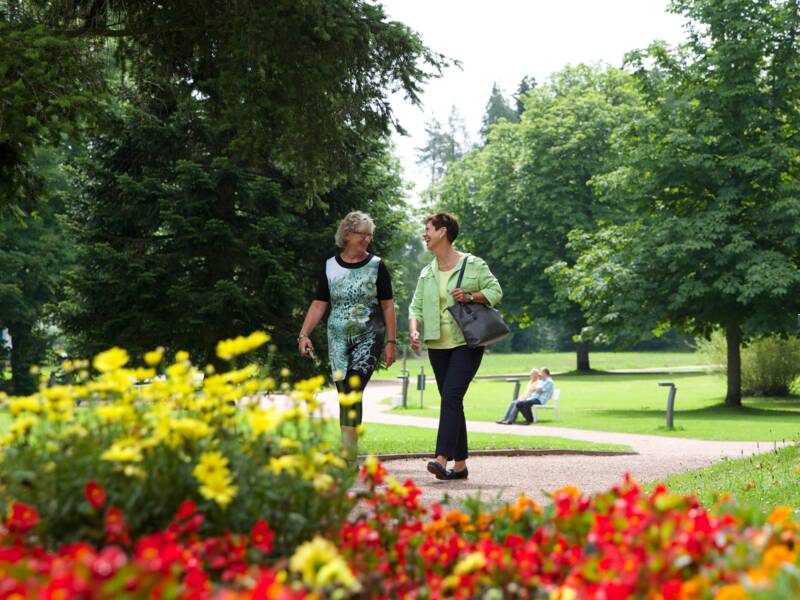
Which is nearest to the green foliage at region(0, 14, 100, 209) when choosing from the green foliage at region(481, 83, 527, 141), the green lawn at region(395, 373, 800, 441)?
the green lawn at region(395, 373, 800, 441)

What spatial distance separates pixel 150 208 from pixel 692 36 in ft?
51.8

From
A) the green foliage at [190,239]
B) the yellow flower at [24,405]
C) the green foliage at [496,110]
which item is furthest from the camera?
the green foliage at [496,110]

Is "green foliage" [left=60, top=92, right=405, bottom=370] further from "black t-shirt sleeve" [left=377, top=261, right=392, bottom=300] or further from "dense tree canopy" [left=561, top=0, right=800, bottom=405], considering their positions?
"black t-shirt sleeve" [left=377, top=261, right=392, bottom=300]

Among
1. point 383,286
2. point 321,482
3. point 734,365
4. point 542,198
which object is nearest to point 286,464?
point 321,482

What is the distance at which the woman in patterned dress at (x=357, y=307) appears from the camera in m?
8.28

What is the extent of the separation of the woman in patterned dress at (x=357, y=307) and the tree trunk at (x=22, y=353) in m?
28.7

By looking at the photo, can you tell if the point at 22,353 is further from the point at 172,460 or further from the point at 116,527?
the point at 116,527

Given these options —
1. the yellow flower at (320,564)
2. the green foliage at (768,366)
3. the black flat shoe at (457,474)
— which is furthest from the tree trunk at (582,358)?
the yellow flower at (320,564)

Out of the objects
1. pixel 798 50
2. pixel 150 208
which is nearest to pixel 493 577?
pixel 150 208

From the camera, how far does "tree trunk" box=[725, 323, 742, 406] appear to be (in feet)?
92.3

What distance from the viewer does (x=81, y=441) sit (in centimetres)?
362

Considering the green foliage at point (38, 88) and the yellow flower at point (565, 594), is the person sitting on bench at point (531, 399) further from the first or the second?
the yellow flower at point (565, 594)

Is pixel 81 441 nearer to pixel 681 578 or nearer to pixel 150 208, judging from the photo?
pixel 681 578

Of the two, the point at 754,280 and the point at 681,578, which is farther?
the point at 754,280
